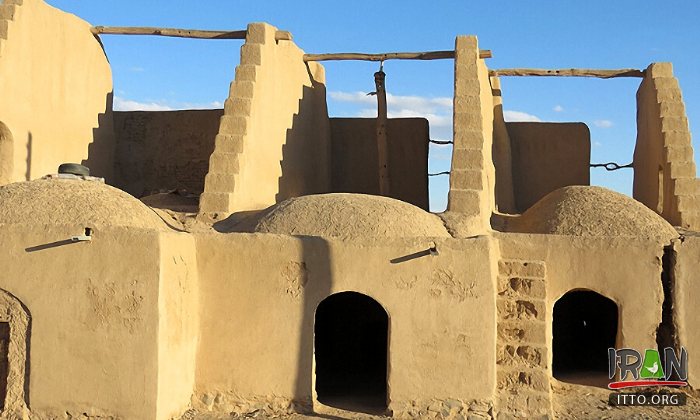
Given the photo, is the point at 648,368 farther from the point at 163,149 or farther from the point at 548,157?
the point at 163,149

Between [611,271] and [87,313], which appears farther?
[611,271]

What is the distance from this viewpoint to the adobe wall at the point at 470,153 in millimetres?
11406

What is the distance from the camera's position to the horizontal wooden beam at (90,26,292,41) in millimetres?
13469

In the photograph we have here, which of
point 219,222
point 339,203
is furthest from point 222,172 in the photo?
point 339,203

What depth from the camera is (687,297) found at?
34.0 ft

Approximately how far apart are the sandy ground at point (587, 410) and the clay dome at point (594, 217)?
213 centimetres

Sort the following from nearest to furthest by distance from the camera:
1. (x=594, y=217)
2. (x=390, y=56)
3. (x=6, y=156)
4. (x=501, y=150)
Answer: (x=594, y=217)
(x=6, y=156)
(x=390, y=56)
(x=501, y=150)

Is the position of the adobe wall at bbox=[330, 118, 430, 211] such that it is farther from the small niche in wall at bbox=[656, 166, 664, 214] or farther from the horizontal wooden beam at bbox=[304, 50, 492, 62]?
the small niche in wall at bbox=[656, 166, 664, 214]

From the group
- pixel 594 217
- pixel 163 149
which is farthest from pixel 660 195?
pixel 163 149

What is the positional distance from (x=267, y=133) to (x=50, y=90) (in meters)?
3.58

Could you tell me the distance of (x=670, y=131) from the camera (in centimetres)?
1324

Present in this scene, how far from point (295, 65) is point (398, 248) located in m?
6.02

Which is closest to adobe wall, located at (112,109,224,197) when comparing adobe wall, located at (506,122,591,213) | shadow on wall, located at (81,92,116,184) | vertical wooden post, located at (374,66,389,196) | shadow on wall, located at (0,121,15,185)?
shadow on wall, located at (81,92,116,184)

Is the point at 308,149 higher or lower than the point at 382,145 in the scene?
lower
